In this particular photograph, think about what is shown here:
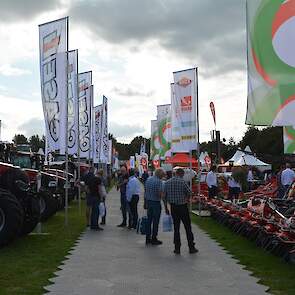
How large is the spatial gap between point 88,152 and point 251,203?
38.1 feet

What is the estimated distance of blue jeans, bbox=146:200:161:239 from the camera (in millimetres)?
13203

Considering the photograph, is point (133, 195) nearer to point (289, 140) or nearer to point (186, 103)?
point (186, 103)

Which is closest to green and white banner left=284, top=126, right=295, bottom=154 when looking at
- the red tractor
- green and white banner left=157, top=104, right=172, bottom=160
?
the red tractor

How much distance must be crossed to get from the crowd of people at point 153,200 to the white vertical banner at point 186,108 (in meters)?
4.73

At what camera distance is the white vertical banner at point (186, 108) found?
21797mm

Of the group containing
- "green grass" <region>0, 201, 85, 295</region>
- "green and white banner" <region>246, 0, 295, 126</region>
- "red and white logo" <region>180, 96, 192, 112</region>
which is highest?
"red and white logo" <region>180, 96, 192, 112</region>

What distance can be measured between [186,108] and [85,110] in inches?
181

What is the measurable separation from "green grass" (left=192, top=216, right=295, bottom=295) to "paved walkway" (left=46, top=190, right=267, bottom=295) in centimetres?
21

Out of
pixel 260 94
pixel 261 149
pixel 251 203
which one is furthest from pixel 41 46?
pixel 261 149

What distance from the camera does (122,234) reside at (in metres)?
15.6

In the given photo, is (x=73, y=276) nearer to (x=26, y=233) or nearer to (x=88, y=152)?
(x=26, y=233)

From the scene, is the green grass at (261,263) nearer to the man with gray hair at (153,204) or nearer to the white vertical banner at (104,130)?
the man with gray hair at (153,204)

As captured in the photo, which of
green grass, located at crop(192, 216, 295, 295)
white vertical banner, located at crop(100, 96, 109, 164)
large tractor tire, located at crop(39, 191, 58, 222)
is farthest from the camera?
white vertical banner, located at crop(100, 96, 109, 164)

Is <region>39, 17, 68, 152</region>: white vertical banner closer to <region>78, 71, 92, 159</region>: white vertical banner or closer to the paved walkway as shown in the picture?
the paved walkway
